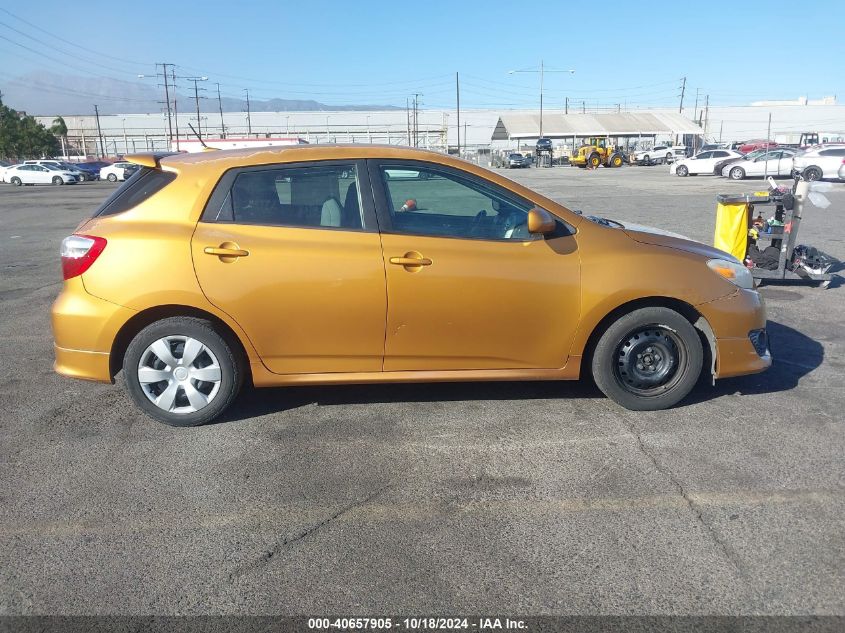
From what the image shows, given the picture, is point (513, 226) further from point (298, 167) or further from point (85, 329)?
point (85, 329)

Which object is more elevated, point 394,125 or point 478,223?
point 394,125

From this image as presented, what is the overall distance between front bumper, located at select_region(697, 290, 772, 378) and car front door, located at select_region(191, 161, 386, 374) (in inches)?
86.1

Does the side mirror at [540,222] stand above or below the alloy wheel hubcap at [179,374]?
above

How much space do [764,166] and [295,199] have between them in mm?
33605

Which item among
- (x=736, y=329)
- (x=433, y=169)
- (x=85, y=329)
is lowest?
(x=736, y=329)

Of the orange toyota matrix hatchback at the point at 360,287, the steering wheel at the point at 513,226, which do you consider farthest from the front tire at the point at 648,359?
the steering wheel at the point at 513,226

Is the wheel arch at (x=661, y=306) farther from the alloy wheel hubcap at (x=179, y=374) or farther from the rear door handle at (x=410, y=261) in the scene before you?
the alloy wheel hubcap at (x=179, y=374)

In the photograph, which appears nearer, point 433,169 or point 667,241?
point 433,169

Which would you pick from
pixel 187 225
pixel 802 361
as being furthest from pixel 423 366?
pixel 802 361

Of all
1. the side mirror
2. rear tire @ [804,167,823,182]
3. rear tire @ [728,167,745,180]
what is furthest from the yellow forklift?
the side mirror

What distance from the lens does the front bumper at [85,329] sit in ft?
13.4

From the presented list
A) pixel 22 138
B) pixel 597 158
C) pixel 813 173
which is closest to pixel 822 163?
pixel 813 173

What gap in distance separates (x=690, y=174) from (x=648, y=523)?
3833 centimetres

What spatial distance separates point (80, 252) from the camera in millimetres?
4109
